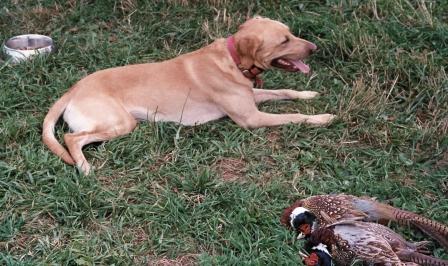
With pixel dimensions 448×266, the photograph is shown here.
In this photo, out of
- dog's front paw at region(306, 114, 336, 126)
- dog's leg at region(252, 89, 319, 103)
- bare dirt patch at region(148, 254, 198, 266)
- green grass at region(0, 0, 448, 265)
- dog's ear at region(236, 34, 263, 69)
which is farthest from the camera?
dog's leg at region(252, 89, 319, 103)

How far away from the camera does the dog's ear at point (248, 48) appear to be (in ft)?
16.0

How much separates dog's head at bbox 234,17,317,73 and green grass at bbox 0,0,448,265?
510 mm

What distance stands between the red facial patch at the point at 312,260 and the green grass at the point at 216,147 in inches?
3.8

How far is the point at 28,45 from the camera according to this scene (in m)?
6.45

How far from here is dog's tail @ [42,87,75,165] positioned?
4.55 m

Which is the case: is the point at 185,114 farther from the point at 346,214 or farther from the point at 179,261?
the point at 346,214

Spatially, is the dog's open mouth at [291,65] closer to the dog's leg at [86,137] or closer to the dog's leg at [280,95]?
the dog's leg at [280,95]

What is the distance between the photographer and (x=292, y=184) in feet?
14.3

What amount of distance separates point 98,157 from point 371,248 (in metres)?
2.10

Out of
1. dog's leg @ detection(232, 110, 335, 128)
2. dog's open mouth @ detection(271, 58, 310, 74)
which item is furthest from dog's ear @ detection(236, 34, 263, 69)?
dog's leg @ detection(232, 110, 335, 128)

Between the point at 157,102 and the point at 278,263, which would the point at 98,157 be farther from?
the point at 278,263

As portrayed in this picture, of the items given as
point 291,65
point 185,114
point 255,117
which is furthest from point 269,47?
point 185,114

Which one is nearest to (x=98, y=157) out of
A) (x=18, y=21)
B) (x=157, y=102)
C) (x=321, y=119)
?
(x=157, y=102)

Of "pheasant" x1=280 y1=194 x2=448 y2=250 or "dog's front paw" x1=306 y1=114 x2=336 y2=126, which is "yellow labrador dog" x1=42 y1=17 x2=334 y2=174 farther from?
"pheasant" x1=280 y1=194 x2=448 y2=250
